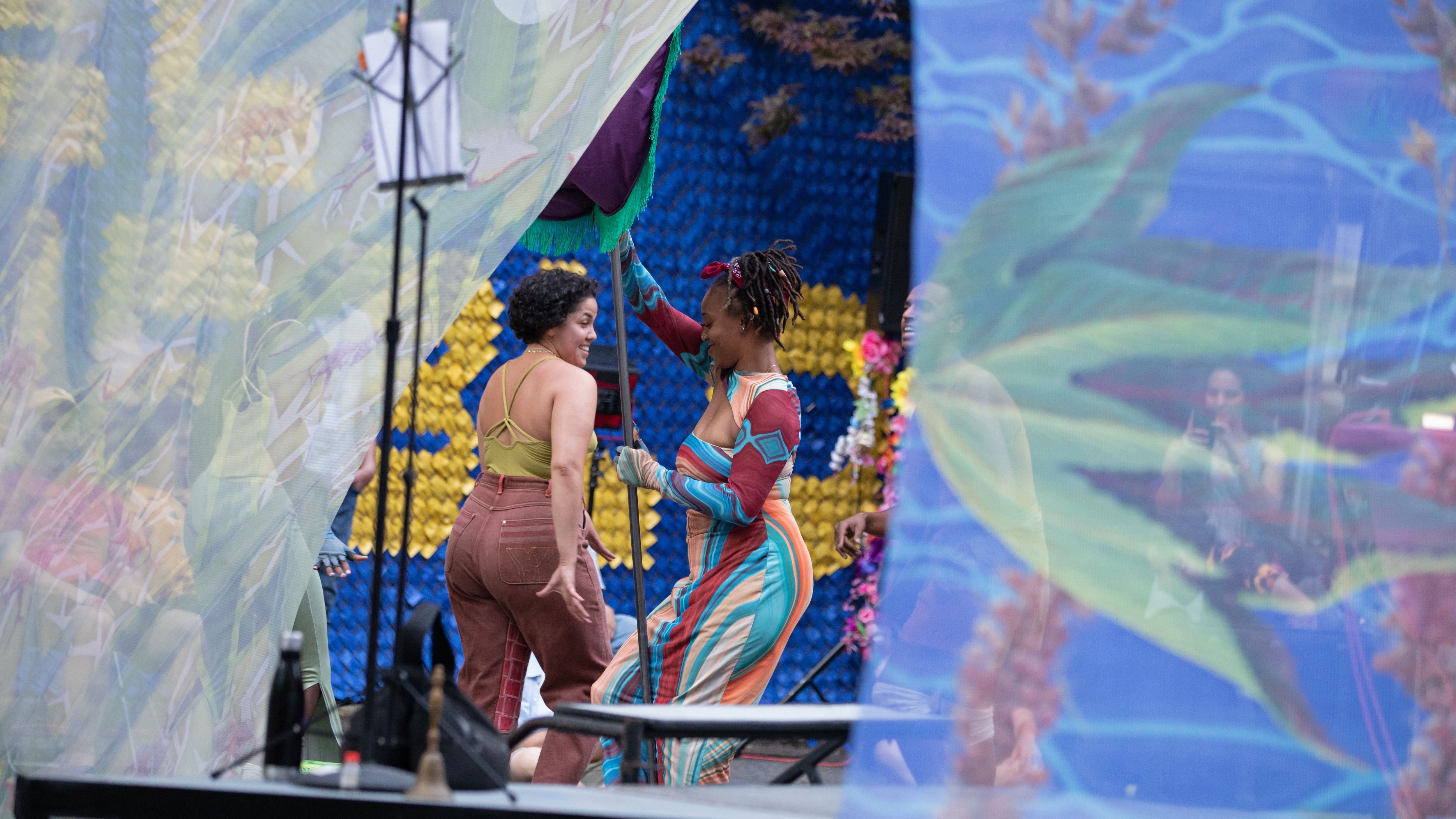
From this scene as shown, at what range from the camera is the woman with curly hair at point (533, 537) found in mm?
3416

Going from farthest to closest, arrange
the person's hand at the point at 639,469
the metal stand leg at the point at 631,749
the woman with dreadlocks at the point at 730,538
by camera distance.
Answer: the person's hand at the point at 639,469, the woman with dreadlocks at the point at 730,538, the metal stand leg at the point at 631,749

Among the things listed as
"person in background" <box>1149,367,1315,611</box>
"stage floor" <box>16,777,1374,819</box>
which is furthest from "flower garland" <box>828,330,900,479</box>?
"person in background" <box>1149,367,1315,611</box>

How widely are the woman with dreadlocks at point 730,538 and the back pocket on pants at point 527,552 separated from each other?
0.27 meters

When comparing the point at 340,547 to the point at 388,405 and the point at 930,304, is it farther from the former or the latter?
the point at 930,304

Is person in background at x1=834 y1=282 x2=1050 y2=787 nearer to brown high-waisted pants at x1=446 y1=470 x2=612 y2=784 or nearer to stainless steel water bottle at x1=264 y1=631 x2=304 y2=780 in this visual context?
stainless steel water bottle at x1=264 y1=631 x2=304 y2=780

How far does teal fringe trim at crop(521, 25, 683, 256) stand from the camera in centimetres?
354

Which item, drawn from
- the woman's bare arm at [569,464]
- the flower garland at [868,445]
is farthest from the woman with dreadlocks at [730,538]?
the flower garland at [868,445]

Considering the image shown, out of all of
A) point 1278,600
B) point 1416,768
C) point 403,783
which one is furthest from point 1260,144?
point 403,783

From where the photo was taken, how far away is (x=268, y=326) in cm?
228

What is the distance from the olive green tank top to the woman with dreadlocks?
0.24m

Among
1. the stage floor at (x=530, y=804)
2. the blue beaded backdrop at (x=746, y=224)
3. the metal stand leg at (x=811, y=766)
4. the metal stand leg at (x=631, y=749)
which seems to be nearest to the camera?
the stage floor at (x=530, y=804)

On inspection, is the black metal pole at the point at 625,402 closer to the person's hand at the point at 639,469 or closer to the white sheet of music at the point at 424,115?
the person's hand at the point at 639,469

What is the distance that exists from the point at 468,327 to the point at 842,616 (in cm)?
263

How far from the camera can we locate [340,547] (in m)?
4.14
